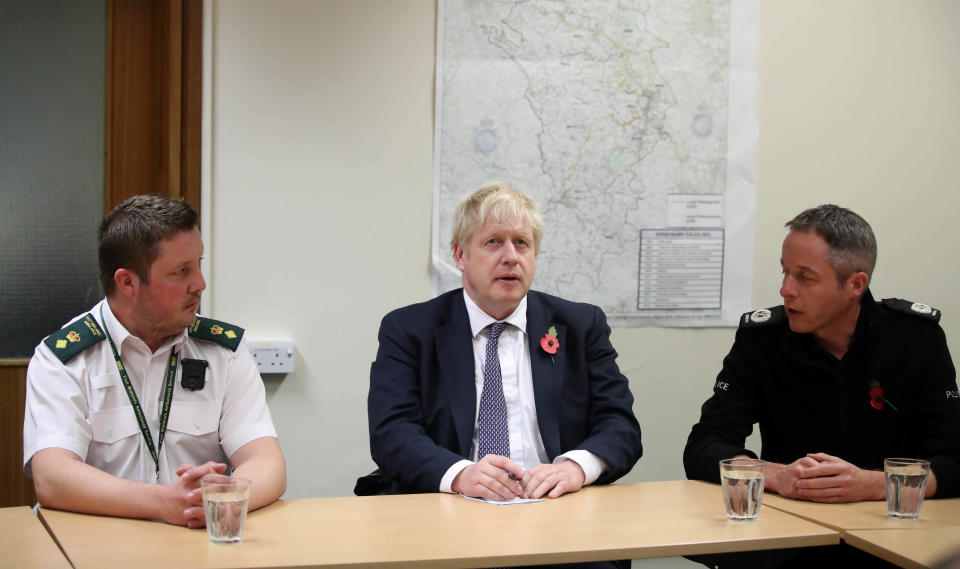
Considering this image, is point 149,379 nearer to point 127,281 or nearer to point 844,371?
point 127,281

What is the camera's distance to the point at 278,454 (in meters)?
2.21

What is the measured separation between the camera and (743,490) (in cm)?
191

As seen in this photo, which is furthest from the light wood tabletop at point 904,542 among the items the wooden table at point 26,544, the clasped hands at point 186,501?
the wooden table at point 26,544

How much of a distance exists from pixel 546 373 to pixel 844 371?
81cm

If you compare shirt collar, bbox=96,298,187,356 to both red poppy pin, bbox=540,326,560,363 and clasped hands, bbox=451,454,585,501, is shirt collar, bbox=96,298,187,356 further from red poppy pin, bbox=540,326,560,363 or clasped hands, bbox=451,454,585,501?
red poppy pin, bbox=540,326,560,363

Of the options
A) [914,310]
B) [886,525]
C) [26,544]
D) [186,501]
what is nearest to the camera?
[26,544]

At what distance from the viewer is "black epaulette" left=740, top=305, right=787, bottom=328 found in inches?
103

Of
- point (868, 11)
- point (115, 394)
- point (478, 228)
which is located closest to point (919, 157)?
point (868, 11)

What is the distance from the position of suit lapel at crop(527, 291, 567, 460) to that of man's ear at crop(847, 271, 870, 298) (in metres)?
0.77

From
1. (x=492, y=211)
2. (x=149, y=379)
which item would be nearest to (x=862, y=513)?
(x=492, y=211)

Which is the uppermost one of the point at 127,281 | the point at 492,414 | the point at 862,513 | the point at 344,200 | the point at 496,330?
the point at 344,200

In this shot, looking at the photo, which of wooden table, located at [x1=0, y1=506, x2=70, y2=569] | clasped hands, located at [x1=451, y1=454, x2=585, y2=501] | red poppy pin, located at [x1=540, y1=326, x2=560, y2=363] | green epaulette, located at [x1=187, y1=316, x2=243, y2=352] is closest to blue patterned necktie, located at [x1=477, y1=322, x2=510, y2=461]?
red poppy pin, located at [x1=540, y1=326, x2=560, y2=363]

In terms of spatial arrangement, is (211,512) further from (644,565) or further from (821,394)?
(644,565)

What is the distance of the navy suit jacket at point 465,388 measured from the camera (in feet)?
7.73
